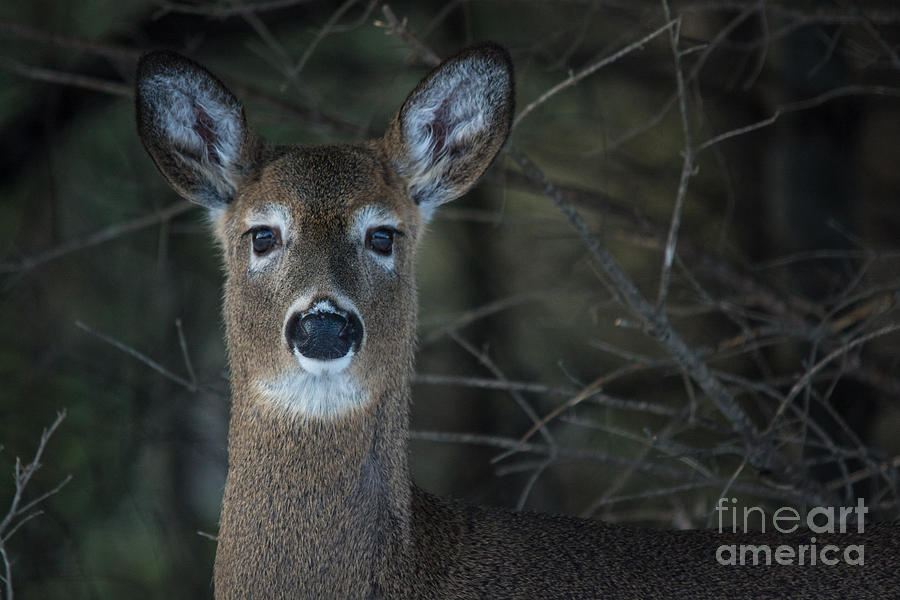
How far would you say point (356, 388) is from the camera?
360 centimetres

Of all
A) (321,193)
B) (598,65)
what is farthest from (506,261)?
(321,193)

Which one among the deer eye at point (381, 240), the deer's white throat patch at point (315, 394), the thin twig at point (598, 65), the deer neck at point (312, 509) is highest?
the thin twig at point (598, 65)

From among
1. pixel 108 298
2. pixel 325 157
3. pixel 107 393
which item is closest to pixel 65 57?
pixel 108 298

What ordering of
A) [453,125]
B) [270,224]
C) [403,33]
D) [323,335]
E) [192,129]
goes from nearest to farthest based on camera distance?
[323,335], [270,224], [403,33], [192,129], [453,125]

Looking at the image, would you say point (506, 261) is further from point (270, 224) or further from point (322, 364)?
point (322, 364)

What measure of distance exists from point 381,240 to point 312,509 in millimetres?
925

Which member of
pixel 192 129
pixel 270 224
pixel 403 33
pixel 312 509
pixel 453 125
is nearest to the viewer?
pixel 312 509

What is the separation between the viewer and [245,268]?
383 cm

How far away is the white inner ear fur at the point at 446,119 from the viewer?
13.5 feet

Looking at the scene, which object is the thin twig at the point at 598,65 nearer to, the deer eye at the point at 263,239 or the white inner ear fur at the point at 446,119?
the white inner ear fur at the point at 446,119

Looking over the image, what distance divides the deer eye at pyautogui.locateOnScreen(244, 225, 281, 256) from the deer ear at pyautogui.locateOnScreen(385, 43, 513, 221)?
2.05 feet

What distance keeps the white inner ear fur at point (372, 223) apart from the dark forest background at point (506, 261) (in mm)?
653

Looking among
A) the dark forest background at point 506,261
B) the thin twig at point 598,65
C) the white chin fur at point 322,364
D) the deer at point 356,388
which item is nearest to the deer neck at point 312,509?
the deer at point 356,388

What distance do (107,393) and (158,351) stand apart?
381 mm
